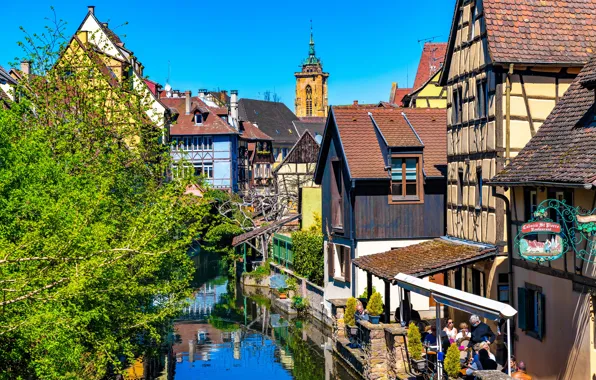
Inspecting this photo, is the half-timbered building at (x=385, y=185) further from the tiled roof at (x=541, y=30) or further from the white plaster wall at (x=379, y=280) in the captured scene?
the tiled roof at (x=541, y=30)

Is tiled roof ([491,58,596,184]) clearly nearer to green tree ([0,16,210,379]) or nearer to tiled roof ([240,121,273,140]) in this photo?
green tree ([0,16,210,379])

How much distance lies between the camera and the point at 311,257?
3634cm

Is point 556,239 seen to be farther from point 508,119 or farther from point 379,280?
point 379,280

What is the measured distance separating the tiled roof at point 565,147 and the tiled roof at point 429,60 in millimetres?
28067

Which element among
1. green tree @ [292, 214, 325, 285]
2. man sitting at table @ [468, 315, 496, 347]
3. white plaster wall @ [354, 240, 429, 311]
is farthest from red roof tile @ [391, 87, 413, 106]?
man sitting at table @ [468, 315, 496, 347]

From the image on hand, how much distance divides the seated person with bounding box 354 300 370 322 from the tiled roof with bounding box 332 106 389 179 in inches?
195

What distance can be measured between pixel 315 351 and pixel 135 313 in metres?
10.3

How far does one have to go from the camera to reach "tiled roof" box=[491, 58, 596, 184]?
53.7ft

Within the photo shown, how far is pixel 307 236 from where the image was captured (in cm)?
3678

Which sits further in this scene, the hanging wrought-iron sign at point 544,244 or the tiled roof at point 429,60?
the tiled roof at point 429,60

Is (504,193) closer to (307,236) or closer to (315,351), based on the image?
(315,351)

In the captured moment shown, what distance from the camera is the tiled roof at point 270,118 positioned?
101619 millimetres

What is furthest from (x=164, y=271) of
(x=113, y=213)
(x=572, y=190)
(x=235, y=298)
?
(x=235, y=298)

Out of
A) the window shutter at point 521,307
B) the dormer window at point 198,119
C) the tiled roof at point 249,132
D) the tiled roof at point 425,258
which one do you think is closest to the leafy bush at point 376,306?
the tiled roof at point 425,258
